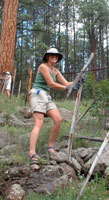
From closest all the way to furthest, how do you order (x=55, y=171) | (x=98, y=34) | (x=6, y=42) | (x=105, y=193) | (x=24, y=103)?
(x=105, y=193) → (x=55, y=171) → (x=24, y=103) → (x=6, y=42) → (x=98, y=34)

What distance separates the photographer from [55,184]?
3213 millimetres

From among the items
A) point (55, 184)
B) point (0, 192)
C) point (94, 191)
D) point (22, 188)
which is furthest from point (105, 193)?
point (0, 192)

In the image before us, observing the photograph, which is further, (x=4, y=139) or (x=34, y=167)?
(x=4, y=139)

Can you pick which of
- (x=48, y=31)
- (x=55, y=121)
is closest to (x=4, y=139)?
(x=55, y=121)

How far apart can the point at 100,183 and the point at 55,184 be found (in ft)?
1.92

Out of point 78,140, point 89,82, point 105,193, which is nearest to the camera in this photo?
point 105,193

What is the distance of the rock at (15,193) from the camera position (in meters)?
2.96

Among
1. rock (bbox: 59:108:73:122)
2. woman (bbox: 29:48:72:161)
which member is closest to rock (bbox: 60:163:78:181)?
woman (bbox: 29:48:72:161)

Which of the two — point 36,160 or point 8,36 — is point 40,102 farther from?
point 8,36

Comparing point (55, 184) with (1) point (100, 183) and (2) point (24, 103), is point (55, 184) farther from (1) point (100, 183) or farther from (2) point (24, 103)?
(2) point (24, 103)

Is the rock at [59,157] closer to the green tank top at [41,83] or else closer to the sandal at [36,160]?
the sandal at [36,160]

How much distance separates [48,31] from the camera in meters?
17.4

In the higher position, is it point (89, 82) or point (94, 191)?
point (89, 82)

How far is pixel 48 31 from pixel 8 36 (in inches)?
300
